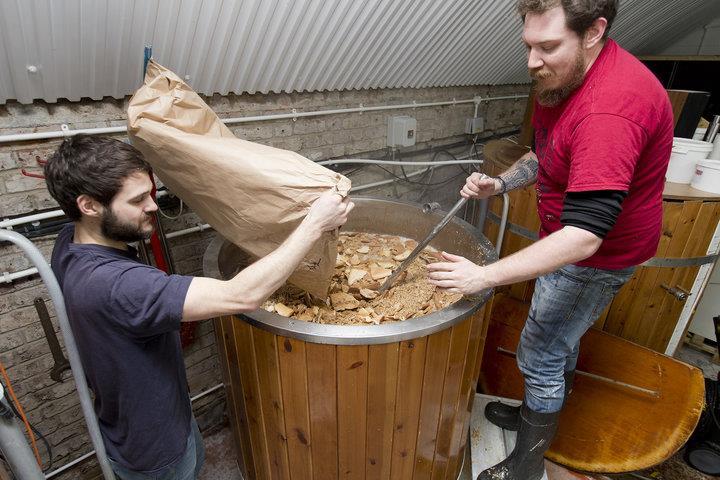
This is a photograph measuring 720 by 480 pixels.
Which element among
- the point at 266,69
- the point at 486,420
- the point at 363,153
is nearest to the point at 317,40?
the point at 266,69

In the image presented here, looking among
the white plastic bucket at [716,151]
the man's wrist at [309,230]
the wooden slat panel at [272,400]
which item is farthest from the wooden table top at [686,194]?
the wooden slat panel at [272,400]

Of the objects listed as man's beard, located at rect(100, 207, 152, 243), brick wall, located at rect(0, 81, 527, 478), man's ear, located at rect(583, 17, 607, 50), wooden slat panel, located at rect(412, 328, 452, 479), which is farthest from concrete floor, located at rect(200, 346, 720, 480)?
man's ear, located at rect(583, 17, 607, 50)

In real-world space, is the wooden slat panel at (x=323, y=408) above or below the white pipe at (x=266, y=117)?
below

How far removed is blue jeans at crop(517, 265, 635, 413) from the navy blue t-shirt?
4.20 ft

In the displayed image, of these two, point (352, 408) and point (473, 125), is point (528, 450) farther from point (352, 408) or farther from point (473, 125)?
point (473, 125)

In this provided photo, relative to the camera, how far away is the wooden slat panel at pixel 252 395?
A: 140 cm

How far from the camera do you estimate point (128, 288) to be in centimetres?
98

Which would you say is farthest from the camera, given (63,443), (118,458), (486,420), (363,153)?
(363,153)

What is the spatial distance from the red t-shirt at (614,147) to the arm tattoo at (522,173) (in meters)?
0.26

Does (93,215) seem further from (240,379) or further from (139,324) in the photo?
(240,379)

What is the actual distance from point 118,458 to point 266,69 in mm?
1673

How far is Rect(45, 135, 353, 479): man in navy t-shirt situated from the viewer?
998mm

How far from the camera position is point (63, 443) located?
1.92 metres

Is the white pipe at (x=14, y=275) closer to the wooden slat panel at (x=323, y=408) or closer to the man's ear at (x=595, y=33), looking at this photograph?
the wooden slat panel at (x=323, y=408)
